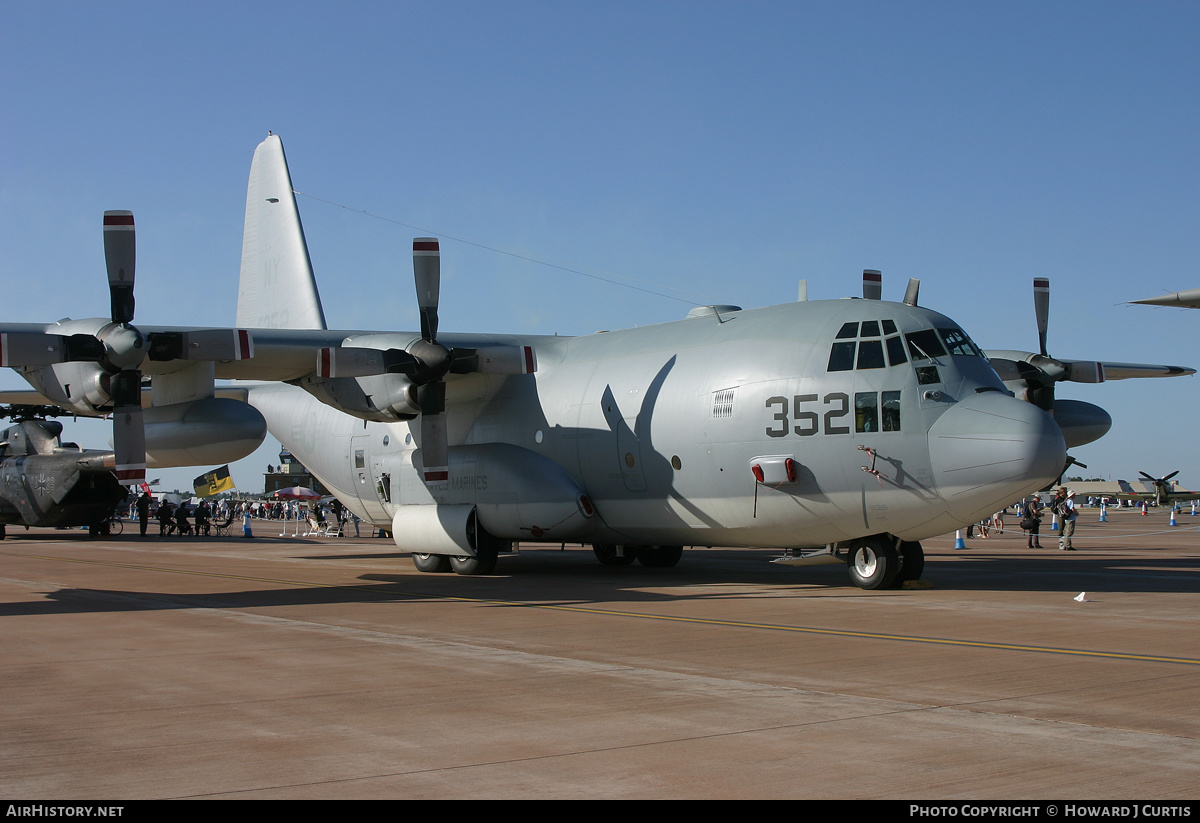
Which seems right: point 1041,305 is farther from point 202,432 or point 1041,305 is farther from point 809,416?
point 202,432

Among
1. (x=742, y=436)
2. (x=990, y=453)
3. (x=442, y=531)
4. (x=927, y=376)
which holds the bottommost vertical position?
(x=442, y=531)

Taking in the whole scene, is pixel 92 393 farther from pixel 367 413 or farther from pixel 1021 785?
pixel 1021 785

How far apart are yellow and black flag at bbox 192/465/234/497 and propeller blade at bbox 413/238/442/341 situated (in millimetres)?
26186

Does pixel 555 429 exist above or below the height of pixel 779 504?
above

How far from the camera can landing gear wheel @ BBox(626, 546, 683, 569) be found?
71.8 ft

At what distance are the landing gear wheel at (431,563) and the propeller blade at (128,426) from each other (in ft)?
21.2

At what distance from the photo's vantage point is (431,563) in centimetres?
2109

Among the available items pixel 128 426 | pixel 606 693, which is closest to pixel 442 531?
pixel 128 426

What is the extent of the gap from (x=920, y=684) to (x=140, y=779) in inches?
211

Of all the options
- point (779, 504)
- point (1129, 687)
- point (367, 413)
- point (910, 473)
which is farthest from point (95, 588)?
point (1129, 687)

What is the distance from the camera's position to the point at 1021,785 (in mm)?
4930

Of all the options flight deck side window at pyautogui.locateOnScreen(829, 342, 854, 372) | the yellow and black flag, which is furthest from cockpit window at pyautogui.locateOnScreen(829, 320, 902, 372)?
the yellow and black flag

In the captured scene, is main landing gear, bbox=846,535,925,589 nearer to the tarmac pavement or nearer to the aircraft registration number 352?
the tarmac pavement

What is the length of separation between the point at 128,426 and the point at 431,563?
23.0ft
